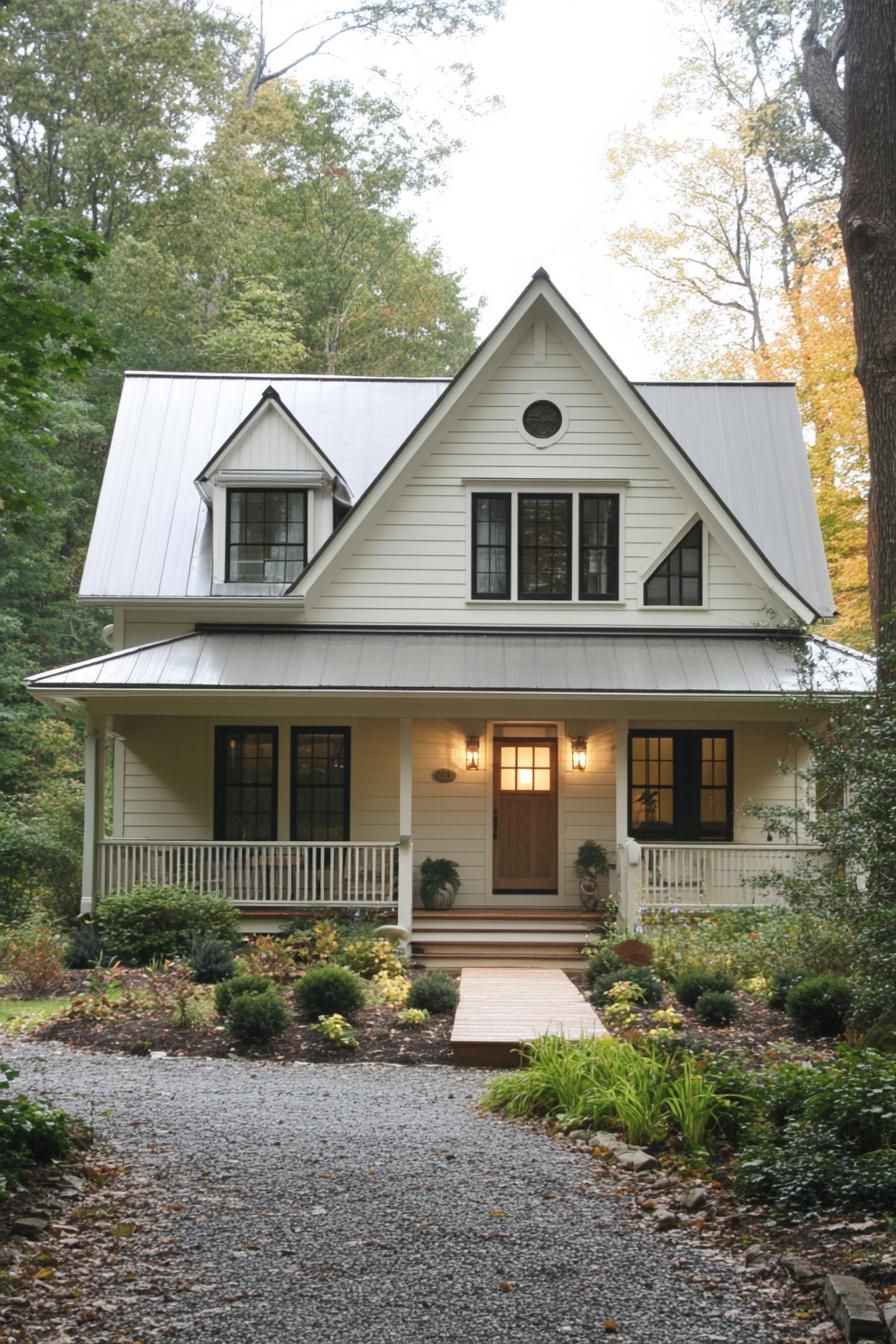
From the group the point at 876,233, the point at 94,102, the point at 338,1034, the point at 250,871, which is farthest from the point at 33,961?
the point at 94,102

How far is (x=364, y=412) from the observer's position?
824 inches

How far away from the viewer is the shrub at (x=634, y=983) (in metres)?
12.5

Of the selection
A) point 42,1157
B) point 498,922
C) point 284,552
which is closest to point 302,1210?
point 42,1157

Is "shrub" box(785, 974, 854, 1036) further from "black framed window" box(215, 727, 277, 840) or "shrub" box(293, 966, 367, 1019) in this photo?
"black framed window" box(215, 727, 277, 840)

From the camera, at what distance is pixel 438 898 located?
1753cm

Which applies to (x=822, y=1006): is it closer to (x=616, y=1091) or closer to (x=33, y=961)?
(x=616, y=1091)

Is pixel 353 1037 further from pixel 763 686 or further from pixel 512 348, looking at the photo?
pixel 512 348

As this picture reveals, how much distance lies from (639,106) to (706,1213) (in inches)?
1279

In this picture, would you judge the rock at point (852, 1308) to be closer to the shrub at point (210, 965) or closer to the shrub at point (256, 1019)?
the shrub at point (256, 1019)

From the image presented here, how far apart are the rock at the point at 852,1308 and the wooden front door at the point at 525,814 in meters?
12.9

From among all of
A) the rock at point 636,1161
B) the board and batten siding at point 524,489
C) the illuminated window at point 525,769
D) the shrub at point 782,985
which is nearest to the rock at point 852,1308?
the rock at point 636,1161

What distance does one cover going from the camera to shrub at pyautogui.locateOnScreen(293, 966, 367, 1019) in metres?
12.1

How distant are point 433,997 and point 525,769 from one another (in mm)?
6057

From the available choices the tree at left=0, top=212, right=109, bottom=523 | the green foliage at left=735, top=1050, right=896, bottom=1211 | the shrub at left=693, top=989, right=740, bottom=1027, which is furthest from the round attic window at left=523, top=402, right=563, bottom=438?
the green foliage at left=735, top=1050, right=896, bottom=1211
